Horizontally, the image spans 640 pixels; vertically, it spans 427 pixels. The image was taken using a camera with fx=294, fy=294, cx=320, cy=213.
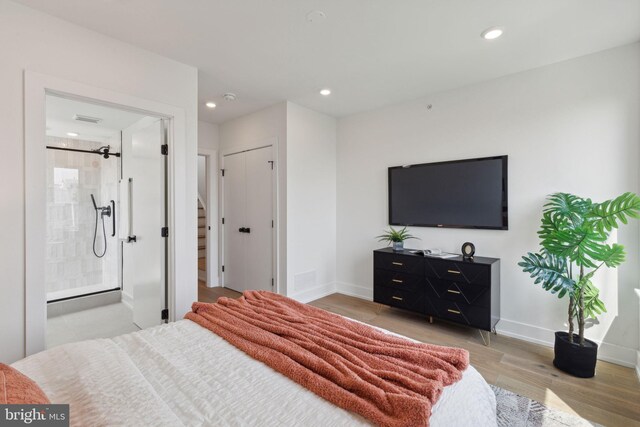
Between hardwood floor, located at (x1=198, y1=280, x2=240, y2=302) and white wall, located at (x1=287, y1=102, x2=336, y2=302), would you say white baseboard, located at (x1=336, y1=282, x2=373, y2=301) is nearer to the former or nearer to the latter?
white wall, located at (x1=287, y1=102, x2=336, y2=302)

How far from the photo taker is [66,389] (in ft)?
3.53

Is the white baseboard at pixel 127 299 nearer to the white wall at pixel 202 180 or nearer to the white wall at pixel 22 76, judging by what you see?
the white wall at pixel 22 76

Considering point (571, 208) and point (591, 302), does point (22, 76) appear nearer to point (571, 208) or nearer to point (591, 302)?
point (571, 208)

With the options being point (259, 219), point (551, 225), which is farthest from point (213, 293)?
point (551, 225)

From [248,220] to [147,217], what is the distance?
1.46 m

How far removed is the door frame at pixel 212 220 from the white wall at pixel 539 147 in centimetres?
256

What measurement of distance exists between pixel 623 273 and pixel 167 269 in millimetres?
3863

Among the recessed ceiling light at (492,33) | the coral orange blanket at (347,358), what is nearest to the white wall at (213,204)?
the coral orange blanket at (347,358)

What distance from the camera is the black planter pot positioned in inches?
86.2

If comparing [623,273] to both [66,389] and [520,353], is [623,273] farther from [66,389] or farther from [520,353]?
[66,389]

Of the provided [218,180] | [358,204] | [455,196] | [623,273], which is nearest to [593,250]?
[623,273]

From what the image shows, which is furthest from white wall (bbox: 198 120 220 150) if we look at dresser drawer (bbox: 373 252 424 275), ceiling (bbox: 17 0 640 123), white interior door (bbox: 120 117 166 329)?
dresser drawer (bbox: 373 252 424 275)

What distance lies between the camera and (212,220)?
15.3 ft

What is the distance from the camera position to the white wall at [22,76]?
6.06 ft
